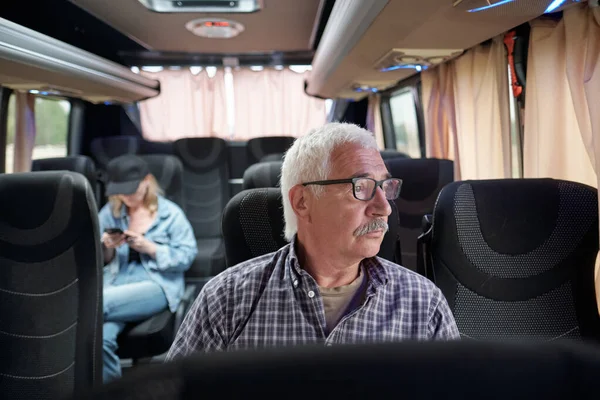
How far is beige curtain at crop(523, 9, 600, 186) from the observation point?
7.47 feet

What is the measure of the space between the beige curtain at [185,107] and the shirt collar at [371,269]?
5.63m

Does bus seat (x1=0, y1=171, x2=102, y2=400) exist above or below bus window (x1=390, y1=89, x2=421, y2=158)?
below

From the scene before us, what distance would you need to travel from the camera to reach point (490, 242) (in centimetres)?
192

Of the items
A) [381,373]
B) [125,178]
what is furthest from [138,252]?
[381,373]

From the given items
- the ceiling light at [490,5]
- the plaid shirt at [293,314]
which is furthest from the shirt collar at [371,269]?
the ceiling light at [490,5]

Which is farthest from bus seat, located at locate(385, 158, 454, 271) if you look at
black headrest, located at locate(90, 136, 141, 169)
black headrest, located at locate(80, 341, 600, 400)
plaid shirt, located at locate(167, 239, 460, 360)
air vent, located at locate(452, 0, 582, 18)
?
black headrest, located at locate(90, 136, 141, 169)

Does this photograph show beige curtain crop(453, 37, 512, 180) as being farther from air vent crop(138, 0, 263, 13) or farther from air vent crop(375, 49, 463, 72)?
air vent crop(138, 0, 263, 13)

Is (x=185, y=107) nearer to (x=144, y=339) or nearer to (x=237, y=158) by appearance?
(x=237, y=158)

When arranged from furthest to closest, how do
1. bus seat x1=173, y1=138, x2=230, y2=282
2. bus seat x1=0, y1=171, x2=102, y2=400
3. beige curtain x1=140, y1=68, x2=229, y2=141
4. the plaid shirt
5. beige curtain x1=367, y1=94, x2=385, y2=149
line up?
beige curtain x1=140, y1=68, x2=229, y2=141 < beige curtain x1=367, y1=94, x2=385, y2=149 < bus seat x1=173, y1=138, x2=230, y2=282 < bus seat x1=0, y1=171, x2=102, y2=400 < the plaid shirt

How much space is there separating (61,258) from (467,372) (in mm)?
1921

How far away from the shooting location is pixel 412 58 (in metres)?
3.24

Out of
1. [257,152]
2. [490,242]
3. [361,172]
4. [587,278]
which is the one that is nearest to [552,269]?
[587,278]

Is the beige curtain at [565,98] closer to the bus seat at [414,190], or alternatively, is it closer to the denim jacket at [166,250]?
the bus seat at [414,190]

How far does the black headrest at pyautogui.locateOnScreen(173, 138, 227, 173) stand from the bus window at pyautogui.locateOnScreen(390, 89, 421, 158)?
2205 mm
